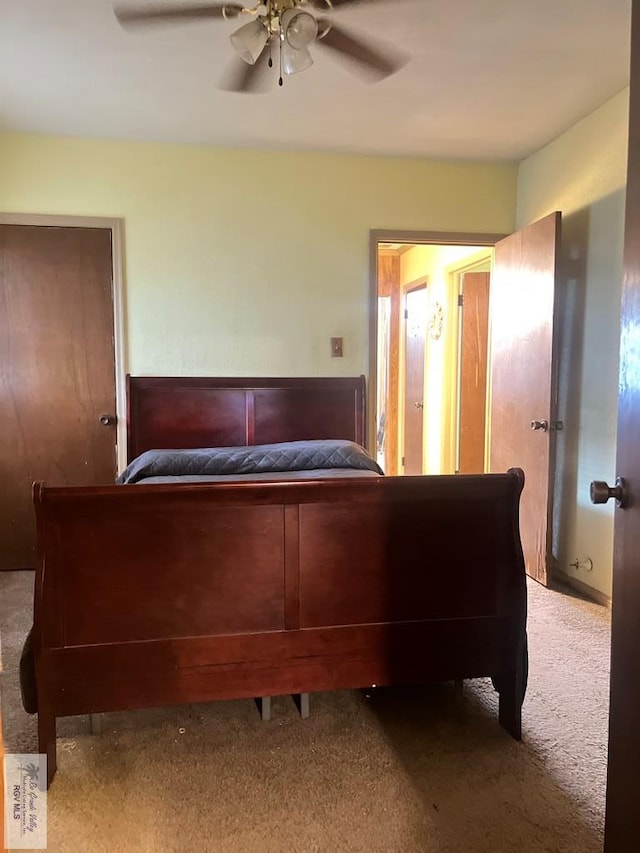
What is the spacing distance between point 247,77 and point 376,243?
1.40m

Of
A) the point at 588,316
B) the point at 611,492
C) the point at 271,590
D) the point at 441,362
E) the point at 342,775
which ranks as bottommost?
the point at 342,775

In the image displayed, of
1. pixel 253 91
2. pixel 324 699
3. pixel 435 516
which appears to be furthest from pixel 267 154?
pixel 324 699

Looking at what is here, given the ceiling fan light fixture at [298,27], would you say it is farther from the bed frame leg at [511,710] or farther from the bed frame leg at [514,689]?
the bed frame leg at [511,710]

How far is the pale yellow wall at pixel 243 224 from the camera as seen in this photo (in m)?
3.42

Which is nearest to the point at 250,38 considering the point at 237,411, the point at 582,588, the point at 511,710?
the point at 237,411

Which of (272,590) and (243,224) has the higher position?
(243,224)

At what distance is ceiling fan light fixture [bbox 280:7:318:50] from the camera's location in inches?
71.2

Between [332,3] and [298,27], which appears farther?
[332,3]

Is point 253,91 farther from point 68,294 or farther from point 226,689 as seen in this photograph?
point 226,689

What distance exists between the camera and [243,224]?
3.57 metres

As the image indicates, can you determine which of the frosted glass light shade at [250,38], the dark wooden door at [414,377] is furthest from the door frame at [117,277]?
the dark wooden door at [414,377]

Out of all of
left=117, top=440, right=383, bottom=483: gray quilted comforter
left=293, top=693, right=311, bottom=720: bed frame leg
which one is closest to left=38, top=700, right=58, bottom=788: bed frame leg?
left=293, top=693, right=311, bottom=720: bed frame leg

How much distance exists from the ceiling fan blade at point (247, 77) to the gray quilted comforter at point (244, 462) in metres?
1.70

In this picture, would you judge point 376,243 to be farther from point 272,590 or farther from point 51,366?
point 272,590
